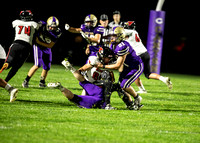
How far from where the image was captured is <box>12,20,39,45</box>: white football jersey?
783cm

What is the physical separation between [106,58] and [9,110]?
1640 mm

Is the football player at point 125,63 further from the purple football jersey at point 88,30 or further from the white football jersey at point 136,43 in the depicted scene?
the purple football jersey at point 88,30

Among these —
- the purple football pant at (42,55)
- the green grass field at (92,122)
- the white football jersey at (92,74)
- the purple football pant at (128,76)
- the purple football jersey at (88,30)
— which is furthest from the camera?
the purple football pant at (42,55)

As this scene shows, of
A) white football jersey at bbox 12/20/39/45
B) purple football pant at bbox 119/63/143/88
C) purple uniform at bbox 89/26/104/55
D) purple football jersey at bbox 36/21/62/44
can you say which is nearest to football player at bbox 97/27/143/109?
purple football pant at bbox 119/63/143/88

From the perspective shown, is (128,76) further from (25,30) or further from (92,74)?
(25,30)

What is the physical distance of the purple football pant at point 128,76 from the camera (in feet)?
22.5

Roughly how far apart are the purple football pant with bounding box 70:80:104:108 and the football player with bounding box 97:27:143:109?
1.36 ft

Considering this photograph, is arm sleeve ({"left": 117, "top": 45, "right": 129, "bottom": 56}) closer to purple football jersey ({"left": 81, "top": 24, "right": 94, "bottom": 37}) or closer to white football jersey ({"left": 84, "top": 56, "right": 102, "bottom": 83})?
white football jersey ({"left": 84, "top": 56, "right": 102, "bottom": 83})

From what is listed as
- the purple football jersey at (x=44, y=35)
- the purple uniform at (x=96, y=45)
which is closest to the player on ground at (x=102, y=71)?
the purple uniform at (x=96, y=45)

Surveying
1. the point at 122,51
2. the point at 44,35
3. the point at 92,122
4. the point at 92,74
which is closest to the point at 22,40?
the point at 44,35

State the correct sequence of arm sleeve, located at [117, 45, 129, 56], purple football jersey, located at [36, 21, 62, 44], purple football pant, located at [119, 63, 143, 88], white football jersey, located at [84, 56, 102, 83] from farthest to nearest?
purple football jersey, located at [36, 21, 62, 44]
purple football pant, located at [119, 63, 143, 88]
white football jersey, located at [84, 56, 102, 83]
arm sleeve, located at [117, 45, 129, 56]

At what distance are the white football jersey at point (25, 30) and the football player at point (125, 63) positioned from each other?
193cm

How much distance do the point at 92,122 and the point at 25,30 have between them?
9.81 ft

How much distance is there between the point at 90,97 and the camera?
656cm
